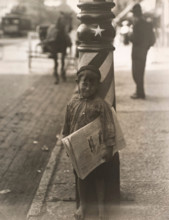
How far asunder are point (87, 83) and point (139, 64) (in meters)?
6.99

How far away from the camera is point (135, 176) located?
20.7 ft

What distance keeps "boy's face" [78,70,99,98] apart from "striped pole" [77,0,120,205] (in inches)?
8.5

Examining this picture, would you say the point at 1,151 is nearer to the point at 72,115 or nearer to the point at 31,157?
the point at 31,157

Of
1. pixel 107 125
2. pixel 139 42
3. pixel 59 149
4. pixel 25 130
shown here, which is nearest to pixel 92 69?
pixel 107 125

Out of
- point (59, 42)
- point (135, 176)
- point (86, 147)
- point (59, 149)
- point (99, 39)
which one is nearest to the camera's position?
point (86, 147)

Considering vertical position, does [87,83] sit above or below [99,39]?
below

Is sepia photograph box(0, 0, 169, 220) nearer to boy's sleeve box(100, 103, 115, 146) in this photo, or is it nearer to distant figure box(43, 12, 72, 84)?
boy's sleeve box(100, 103, 115, 146)

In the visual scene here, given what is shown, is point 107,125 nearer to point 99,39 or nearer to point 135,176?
point 99,39

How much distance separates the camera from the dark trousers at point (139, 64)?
457 inches

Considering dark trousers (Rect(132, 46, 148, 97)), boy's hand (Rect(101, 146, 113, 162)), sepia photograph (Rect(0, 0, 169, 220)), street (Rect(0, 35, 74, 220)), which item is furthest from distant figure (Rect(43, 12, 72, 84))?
boy's hand (Rect(101, 146, 113, 162))

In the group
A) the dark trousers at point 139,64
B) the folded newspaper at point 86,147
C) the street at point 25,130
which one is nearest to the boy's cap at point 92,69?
the folded newspaper at point 86,147

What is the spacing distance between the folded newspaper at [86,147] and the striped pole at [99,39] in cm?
35

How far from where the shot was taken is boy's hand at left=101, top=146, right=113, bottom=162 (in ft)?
16.2

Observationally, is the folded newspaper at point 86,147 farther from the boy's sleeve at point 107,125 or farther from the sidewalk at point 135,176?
the sidewalk at point 135,176
